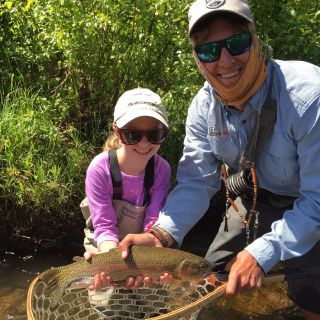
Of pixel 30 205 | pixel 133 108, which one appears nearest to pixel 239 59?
pixel 133 108

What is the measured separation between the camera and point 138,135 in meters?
2.99

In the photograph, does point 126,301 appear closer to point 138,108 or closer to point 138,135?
point 138,135

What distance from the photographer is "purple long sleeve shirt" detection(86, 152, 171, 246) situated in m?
3.03

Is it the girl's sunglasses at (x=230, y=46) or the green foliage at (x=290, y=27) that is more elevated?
the green foliage at (x=290, y=27)

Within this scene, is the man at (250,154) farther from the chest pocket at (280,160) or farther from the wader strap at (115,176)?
the wader strap at (115,176)

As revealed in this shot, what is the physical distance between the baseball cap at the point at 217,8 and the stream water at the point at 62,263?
227 cm

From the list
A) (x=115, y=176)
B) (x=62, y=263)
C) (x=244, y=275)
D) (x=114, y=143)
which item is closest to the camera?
(x=244, y=275)

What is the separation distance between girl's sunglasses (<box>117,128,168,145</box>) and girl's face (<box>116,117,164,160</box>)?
2cm

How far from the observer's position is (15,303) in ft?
12.9

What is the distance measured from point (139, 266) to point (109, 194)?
0.65 metres

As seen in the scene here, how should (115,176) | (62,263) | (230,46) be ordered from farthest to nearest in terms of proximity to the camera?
(62,263)
(115,176)
(230,46)

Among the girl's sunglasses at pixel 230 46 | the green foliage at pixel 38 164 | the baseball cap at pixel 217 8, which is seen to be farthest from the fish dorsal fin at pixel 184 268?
the green foliage at pixel 38 164

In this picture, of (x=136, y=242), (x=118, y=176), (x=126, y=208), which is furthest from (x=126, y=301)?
(x=118, y=176)

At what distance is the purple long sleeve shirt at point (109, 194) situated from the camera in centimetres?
303
